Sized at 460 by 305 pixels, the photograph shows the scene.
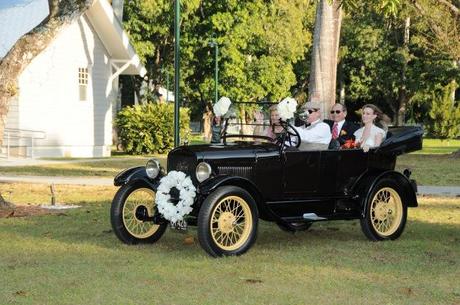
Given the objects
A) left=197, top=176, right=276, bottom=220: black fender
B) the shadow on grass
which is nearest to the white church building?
the shadow on grass

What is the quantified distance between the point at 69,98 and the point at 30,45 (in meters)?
19.4

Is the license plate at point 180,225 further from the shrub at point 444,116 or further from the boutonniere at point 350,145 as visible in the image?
the shrub at point 444,116

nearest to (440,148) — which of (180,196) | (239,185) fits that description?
(239,185)

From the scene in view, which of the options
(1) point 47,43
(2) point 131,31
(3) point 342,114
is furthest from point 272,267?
(2) point 131,31

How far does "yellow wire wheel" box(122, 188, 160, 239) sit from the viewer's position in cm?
971

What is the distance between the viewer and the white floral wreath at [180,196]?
29.1 feet

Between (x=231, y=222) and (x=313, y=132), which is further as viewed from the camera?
(x=313, y=132)

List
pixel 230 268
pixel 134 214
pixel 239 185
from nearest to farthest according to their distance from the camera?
pixel 230 268 → pixel 239 185 → pixel 134 214

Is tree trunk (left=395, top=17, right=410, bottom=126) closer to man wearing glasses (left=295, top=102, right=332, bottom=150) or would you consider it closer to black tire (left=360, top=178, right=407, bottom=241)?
black tire (left=360, top=178, right=407, bottom=241)

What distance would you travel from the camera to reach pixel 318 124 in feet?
33.5

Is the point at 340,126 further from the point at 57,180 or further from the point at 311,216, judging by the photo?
the point at 57,180

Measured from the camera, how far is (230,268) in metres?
8.09

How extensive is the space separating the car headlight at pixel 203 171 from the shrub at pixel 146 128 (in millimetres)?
25330

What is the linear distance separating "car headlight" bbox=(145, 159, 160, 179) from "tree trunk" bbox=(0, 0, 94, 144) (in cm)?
444
